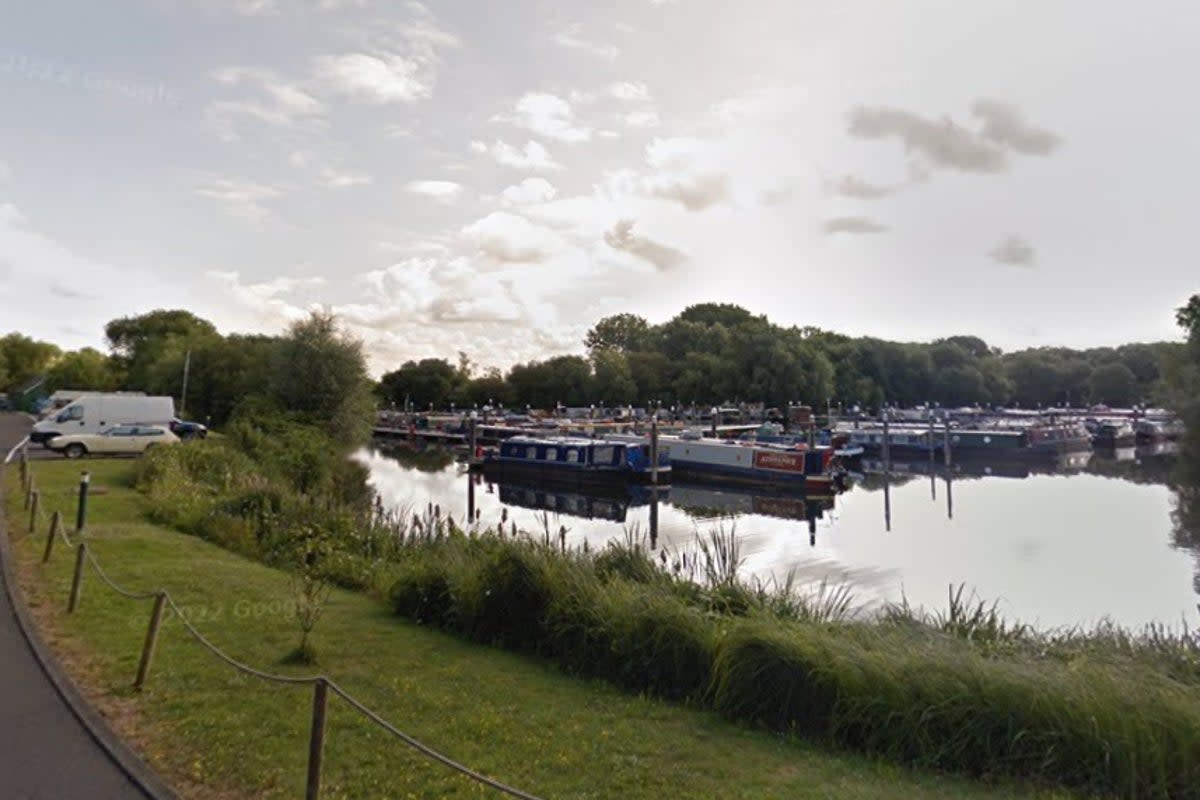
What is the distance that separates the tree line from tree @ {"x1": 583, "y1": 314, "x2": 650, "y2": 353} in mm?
527

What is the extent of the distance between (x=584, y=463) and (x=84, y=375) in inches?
3355

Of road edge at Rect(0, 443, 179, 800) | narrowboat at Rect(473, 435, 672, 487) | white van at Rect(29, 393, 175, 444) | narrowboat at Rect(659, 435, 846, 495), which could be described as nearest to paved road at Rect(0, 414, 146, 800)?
road edge at Rect(0, 443, 179, 800)

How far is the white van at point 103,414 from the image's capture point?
40.3 m

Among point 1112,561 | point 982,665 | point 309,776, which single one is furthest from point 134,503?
point 1112,561

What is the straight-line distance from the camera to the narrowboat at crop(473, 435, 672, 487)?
4862cm

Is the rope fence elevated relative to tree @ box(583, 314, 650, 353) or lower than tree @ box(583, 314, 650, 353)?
lower

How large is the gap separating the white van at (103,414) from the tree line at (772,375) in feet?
215

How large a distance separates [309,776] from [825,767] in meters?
4.46

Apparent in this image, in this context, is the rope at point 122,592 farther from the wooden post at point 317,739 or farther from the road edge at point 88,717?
the wooden post at point 317,739

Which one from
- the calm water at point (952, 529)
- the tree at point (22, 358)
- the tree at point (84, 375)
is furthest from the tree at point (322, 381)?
the tree at point (22, 358)

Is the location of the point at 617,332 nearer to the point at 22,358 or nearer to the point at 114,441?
the point at 22,358

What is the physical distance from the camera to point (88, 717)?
7418 millimetres

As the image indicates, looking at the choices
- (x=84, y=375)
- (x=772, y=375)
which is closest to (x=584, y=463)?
(x=772, y=375)

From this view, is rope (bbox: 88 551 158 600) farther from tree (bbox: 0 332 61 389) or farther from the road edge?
tree (bbox: 0 332 61 389)
